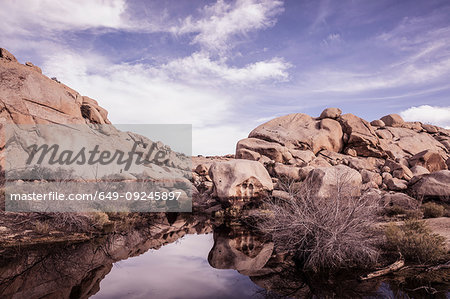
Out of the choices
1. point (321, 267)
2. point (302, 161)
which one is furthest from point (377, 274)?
point (302, 161)

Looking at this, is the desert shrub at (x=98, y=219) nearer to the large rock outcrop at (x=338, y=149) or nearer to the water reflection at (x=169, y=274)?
the water reflection at (x=169, y=274)

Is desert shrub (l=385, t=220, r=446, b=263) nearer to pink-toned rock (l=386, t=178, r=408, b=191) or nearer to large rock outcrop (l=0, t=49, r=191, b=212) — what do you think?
large rock outcrop (l=0, t=49, r=191, b=212)

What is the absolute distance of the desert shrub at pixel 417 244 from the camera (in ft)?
25.0

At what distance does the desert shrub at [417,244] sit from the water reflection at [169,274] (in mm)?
1258

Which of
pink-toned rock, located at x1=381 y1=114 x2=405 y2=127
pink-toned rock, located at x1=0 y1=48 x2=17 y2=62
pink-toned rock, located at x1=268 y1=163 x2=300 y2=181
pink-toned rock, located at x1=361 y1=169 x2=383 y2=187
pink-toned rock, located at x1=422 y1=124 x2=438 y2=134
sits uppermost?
pink-toned rock, located at x1=0 y1=48 x2=17 y2=62

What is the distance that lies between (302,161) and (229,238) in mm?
16985

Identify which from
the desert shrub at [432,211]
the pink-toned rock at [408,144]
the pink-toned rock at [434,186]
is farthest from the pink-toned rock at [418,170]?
the desert shrub at [432,211]

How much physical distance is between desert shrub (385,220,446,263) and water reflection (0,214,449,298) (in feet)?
4.13

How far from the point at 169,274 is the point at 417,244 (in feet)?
22.5

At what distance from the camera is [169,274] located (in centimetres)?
791

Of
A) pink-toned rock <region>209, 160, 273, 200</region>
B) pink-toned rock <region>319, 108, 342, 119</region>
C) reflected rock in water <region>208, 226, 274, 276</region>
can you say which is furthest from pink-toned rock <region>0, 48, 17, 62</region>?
pink-toned rock <region>319, 108, 342, 119</region>

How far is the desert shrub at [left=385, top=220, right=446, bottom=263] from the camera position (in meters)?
7.62

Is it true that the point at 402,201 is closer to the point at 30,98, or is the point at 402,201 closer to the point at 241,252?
the point at 241,252

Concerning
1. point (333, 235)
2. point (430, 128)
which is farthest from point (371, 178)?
point (430, 128)
